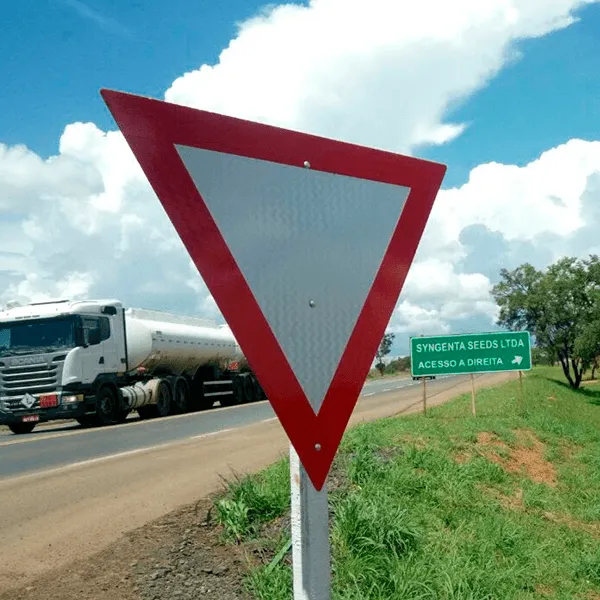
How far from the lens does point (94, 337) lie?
21.0 metres

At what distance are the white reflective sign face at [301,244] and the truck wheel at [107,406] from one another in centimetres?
1989

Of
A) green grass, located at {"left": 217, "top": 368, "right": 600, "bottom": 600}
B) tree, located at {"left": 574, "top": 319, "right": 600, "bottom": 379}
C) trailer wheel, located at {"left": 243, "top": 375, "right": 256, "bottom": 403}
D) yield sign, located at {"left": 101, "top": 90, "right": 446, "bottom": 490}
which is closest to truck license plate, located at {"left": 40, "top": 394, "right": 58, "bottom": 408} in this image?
green grass, located at {"left": 217, "top": 368, "right": 600, "bottom": 600}

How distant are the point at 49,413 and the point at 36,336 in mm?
2042

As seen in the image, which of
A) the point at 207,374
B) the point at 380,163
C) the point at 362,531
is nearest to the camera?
the point at 380,163

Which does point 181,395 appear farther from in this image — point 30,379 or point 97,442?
point 97,442

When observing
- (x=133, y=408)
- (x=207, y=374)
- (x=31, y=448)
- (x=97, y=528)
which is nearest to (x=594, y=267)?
(x=207, y=374)

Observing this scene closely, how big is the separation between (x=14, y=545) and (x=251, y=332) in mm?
4955

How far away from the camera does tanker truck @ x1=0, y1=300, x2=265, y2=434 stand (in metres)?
20.1

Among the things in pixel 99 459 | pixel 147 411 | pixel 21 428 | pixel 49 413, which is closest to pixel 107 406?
pixel 49 413

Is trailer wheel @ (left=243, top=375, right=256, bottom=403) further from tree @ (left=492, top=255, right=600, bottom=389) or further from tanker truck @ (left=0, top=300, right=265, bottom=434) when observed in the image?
tree @ (left=492, top=255, right=600, bottom=389)

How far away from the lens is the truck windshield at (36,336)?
65.7 ft

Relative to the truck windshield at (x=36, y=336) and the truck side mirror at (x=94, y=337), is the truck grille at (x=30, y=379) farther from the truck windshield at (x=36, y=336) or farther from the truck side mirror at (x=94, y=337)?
the truck side mirror at (x=94, y=337)

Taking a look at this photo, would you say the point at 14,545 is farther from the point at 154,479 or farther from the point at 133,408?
the point at 133,408

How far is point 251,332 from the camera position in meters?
2.09
